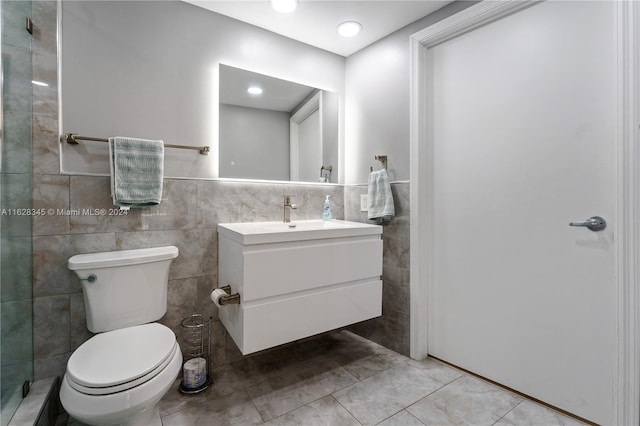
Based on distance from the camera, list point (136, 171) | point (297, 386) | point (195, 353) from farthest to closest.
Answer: point (195, 353), point (297, 386), point (136, 171)

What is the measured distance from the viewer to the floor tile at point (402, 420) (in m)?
1.37

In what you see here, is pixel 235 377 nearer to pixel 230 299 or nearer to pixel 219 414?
pixel 219 414

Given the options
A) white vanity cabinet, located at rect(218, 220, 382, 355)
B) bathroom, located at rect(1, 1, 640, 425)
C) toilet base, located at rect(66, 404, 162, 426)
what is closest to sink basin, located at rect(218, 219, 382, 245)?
white vanity cabinet, located at rect(218, 220, 382, 355)

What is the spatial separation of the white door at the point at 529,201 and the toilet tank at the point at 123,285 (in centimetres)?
163

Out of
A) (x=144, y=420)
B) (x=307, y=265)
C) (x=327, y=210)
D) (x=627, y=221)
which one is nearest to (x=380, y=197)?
(x=327, y=210)

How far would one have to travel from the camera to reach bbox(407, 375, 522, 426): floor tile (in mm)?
1396

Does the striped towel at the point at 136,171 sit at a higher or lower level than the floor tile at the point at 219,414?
higher

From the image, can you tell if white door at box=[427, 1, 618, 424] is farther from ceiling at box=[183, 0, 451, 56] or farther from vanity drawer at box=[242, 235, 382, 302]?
vanity drawer at box=[242, 235, 382, 302]

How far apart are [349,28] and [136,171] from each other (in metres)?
1.59

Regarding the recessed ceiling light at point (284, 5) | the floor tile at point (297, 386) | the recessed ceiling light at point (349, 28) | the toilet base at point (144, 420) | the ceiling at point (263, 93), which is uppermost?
the recessed ceiling light at point (349, 28)

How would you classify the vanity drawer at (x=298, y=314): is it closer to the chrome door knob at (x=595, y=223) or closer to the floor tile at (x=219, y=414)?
the floor tile at (x=219, y=414)

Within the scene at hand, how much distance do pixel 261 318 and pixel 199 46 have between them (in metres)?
1.61

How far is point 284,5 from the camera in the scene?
1747mm

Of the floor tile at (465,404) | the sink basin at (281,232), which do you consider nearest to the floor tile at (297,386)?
the floor tile at (465,404)
